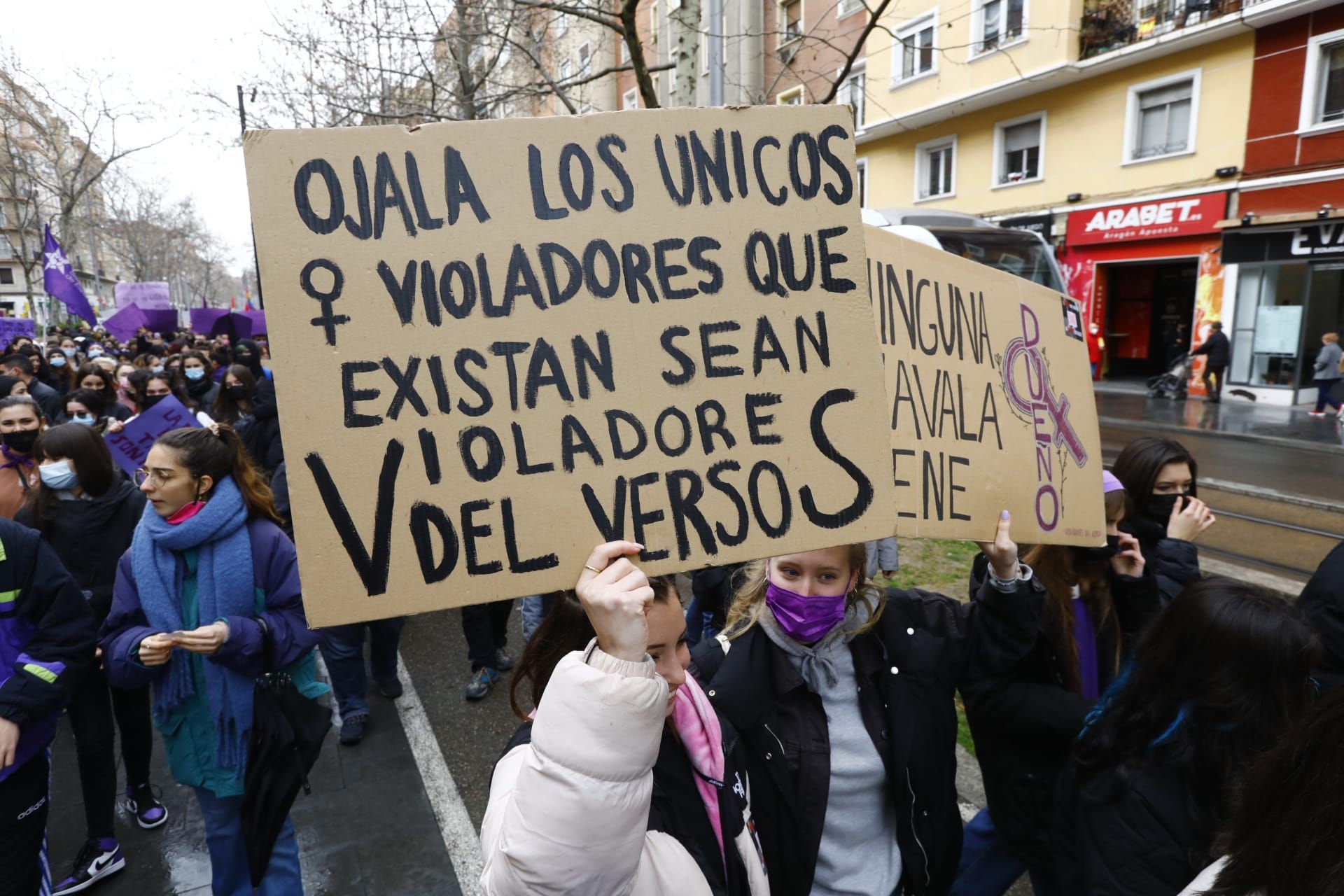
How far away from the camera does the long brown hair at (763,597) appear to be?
1.96 metres

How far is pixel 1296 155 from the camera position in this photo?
581 inches

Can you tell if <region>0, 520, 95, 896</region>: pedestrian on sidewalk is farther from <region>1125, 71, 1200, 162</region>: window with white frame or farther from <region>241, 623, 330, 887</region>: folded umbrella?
<region>1125, 71, 1200, 162</region>: window with white frame

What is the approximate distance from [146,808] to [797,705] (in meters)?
3.15

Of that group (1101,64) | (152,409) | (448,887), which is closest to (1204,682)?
(448,887)

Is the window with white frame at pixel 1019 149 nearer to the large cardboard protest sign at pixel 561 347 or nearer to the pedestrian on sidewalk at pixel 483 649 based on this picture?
the pedestrian on sidewalk at pixel 483 649

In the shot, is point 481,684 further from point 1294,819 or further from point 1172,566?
point 1294,819

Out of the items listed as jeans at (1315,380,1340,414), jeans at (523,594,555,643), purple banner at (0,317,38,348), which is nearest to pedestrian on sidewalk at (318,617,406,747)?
jeans at (523,594,555,643)

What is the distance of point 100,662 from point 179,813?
2.99 ft

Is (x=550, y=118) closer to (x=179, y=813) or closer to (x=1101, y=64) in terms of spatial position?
(x=179, y=813)

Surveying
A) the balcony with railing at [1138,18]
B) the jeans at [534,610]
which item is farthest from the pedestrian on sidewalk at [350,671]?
the balcony with railing at [1138,18]

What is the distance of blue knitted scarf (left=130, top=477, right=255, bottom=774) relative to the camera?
2.57 m

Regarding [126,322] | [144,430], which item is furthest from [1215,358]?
[126,322]

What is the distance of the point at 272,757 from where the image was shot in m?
2.55

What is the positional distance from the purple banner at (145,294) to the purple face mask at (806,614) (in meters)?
25.3
